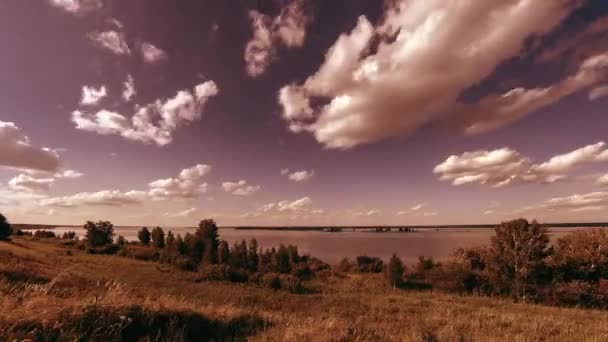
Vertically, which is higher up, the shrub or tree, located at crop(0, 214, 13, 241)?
tree, located at crop(0, 214, 13, 241)

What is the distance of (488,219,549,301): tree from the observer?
30.7 metres

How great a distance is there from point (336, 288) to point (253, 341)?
3126 centimetres

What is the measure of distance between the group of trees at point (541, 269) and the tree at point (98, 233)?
2964 inches

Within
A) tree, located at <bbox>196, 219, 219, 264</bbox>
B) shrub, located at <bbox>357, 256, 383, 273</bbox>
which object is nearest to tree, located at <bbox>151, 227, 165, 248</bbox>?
tree, located at <bbox>196, 219, 219, 264</bbox>

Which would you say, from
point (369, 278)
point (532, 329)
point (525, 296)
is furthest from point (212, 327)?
point (369, 278)

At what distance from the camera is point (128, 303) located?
25.2 feet

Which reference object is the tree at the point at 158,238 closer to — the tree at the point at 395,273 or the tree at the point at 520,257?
the tree at the point at 395,273

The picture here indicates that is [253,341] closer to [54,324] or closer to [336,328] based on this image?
[336,328]

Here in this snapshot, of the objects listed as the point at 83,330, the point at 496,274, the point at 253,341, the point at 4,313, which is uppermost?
the point at 4,313

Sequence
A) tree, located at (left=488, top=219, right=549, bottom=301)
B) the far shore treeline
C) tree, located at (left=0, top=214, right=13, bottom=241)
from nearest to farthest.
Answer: the far shore treeline → tree, located at (left=488, top=219, right=549, bottom=301) → tree, located at (left=0, top=214, right=13, bottom=241)

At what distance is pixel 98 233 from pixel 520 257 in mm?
84683

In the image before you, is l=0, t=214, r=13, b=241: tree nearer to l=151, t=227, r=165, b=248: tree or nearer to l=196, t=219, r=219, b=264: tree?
l=151, t=227, r=165, b=248: tree

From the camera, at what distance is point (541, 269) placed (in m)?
30.9

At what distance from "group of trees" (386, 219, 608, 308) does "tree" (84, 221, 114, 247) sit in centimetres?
7529
